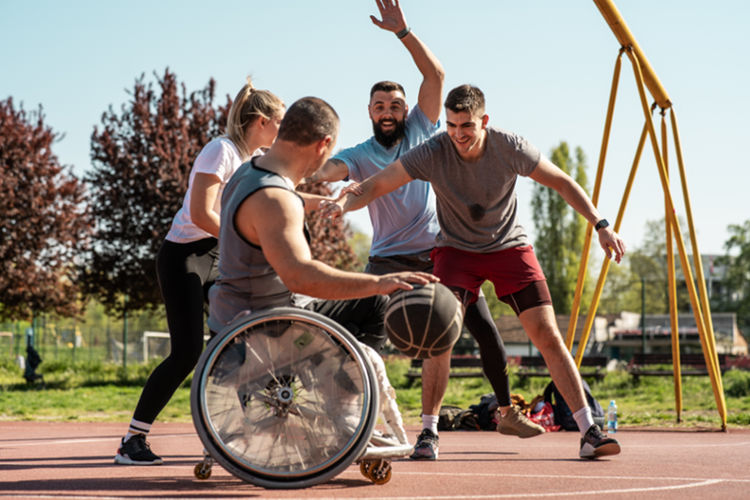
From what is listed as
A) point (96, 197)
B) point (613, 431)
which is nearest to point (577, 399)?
point (613, 431)

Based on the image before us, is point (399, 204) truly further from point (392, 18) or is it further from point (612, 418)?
point (612, 418)

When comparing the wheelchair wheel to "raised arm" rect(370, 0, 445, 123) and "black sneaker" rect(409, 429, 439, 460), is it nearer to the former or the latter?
"black sneaker" rect(409, 429, 439, 460)

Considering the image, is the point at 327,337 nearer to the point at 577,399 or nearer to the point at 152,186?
the point at 577,399

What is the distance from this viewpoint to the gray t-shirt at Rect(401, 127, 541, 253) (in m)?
5.47

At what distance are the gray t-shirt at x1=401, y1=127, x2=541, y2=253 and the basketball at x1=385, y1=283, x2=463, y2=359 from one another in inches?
51.2

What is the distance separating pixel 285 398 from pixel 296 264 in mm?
567

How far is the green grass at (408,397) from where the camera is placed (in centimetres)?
1227

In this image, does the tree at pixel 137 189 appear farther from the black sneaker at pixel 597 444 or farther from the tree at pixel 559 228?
the tree at pixel 559 228

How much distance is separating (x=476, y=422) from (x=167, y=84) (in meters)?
16.2

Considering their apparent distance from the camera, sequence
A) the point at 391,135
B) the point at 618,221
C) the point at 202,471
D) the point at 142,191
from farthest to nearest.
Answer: the point at 142,191 → the point at 618,221 → the point at 391,135 → the point at 202,471

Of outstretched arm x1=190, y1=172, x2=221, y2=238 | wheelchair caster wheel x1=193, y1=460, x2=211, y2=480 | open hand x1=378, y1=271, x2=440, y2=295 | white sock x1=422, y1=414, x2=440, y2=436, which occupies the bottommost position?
wheelchair caster wheel x1=193, y1=460, x2=211, y2=480

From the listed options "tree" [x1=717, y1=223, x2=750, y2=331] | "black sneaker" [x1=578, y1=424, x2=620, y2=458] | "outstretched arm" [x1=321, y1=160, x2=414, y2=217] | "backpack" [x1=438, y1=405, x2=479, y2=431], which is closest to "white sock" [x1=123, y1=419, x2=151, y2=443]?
"outstretched arm" [x1=321, y1=160, x2=414, y2=217]

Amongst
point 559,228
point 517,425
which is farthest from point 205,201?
point 559,228

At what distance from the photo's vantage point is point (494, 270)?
5625mm
